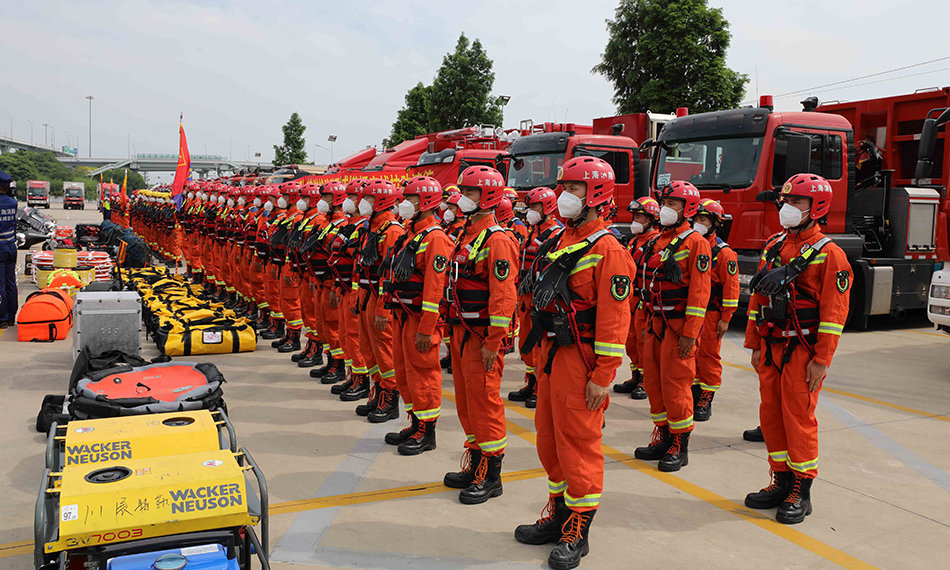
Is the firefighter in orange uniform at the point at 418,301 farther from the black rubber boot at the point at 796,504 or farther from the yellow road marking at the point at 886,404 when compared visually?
the yellow road marking at the point at 886,404

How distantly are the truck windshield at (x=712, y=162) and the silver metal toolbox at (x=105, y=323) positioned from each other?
8113 millimetres

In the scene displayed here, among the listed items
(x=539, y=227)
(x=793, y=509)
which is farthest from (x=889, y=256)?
(x=793, y=509)

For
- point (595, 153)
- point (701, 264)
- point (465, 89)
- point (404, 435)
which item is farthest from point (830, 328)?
point (465, 89)

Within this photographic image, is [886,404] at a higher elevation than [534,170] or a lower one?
lower

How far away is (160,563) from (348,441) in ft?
11.0

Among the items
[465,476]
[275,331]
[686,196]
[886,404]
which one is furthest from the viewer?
[275,331]

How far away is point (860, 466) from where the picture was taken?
5.68 m

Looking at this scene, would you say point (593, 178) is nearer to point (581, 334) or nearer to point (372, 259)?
point (581, 334)

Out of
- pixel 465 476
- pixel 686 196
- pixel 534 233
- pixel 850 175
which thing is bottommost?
pixel 465 476

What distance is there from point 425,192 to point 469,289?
1148 mm

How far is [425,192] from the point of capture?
577 cm

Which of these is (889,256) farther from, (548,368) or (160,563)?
(160,563)

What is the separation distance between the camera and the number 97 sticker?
111 inches

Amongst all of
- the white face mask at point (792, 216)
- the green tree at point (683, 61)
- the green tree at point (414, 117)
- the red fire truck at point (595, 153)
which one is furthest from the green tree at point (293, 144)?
the white face mask at point (792, 216)
